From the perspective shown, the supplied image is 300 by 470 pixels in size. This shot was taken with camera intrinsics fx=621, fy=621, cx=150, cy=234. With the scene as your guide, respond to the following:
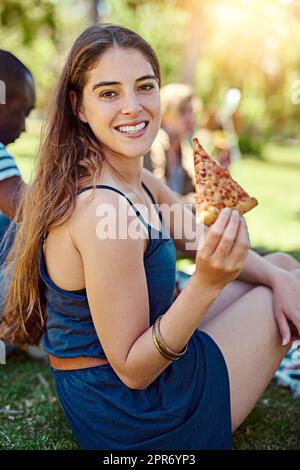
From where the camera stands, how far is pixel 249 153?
2242 centimetres

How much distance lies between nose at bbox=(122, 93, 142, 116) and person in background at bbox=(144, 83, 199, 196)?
4.35m

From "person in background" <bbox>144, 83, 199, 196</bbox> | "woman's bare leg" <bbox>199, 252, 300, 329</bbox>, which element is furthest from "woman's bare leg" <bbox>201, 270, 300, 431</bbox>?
"person in background" <bbox>144, 83, 199, 196</bbox>

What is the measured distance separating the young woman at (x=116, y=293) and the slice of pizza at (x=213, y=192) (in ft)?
0.94

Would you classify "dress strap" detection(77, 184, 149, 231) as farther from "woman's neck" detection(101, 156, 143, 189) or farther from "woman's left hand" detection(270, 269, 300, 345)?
"woman's left hand" detection(270, 269, 300, 345)

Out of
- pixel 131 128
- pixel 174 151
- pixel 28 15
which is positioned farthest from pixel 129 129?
pixel 28 15

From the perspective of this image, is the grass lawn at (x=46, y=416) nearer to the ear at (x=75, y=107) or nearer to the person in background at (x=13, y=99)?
the person in background at (x=13, y=99)

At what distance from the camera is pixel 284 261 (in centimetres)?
305

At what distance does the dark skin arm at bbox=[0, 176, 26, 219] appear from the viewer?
2838mm

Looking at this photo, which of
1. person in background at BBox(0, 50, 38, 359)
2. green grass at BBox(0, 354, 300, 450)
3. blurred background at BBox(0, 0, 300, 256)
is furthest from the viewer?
blurred background at BBox(0, 0, 300, 256)

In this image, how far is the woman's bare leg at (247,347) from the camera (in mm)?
2371

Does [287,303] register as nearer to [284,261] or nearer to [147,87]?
[284,261]

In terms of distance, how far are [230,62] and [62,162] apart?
27.3 meters

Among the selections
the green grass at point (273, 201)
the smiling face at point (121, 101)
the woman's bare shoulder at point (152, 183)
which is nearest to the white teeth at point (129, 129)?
the smiling face at point (121, 101)
